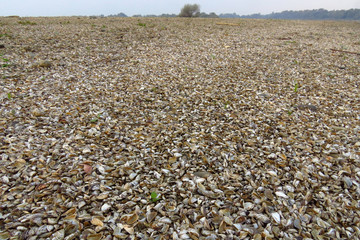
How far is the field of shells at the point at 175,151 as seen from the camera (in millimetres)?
3139

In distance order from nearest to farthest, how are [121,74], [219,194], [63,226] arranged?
[63,226], [219,194], [121,74]

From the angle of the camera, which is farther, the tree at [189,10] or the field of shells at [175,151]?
the tree at [189,10]

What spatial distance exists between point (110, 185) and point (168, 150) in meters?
1.44

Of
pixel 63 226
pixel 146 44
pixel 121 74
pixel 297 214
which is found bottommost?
pixel 297 214

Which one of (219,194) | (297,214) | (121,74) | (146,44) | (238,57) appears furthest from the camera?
(146,44)

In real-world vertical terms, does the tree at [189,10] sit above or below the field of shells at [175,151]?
above

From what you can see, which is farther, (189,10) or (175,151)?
(189,10)

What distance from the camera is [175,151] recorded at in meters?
4.59

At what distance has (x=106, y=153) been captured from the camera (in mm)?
4414

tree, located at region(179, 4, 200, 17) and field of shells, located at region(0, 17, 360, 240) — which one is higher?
tree, located at region(179, 4, 200, 17)

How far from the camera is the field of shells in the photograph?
314cm

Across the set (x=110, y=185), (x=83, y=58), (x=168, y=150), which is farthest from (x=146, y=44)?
(x=110, y=185)

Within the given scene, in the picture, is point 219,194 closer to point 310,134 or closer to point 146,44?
point 310,134

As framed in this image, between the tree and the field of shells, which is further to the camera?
the tree
